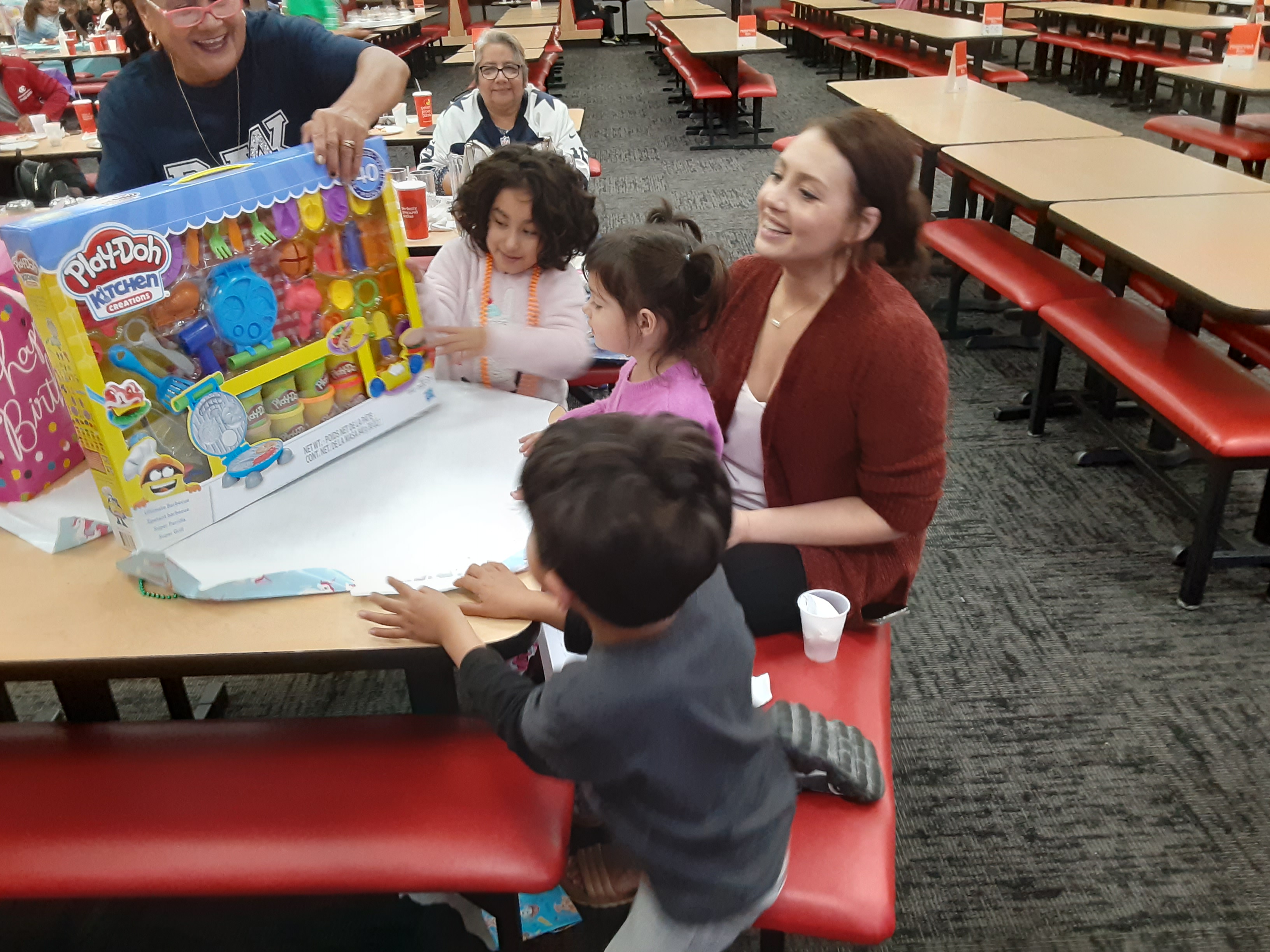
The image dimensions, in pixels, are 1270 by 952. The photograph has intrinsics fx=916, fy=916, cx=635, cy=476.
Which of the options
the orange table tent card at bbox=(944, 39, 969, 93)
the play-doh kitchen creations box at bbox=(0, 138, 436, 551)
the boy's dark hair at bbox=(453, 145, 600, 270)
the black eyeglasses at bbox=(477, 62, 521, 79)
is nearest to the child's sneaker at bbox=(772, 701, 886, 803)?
the play-doh kitchen creations box at bbox=(0, 138, 436, 551)

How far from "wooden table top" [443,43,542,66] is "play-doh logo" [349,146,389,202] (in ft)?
16.5

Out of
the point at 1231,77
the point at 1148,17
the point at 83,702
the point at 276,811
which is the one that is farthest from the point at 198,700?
the point at 1148,17

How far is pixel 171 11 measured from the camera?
1.50 metres

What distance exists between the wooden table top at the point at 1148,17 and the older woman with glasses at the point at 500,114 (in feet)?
14.9

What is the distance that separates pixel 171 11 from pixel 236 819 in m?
1.27

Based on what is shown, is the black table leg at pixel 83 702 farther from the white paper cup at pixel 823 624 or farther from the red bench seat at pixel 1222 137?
the red bench seat at pixel 1222 137

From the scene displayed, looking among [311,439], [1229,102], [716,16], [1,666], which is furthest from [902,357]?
[716,16]

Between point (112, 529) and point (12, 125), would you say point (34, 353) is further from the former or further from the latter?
point (12, 125)

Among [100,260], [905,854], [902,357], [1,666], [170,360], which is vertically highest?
[100,260]

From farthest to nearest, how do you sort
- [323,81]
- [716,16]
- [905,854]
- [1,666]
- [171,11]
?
[716,16], [323,81], [905,854], [171,11], [1,666]

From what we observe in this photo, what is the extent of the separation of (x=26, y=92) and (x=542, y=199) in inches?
207

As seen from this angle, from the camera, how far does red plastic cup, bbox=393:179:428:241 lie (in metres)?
2.50

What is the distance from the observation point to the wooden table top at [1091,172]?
269cm

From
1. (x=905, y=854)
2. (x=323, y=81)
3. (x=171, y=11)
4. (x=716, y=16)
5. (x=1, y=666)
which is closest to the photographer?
(x=1, y=666)
